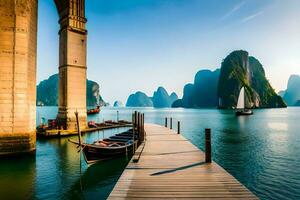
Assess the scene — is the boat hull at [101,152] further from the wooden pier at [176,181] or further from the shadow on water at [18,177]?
the wooden pier at [176,181]

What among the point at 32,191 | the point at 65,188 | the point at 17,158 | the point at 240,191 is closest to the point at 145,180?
the point at 240,191

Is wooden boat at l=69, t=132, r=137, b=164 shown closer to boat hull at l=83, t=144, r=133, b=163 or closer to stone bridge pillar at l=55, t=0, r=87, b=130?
boat hull at l=83, t=144, r=133, b=163

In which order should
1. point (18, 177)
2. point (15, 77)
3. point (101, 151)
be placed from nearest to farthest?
point (18, 177) → point (101, 151) → point (15, 77)

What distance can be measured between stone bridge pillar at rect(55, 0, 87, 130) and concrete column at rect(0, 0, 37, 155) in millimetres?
15053

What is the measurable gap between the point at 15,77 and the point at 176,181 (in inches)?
767

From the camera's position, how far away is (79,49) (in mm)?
39844

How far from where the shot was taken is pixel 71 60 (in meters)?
38.8

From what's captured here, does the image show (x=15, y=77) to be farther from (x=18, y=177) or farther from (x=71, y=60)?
(x=71, y=60)

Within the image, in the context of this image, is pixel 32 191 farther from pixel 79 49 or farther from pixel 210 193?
pixel 79 49

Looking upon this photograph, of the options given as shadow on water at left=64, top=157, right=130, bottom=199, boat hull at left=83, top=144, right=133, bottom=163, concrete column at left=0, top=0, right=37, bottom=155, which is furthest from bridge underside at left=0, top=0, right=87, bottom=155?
shadow on water at left=64, top=157, right=130, bottom=199

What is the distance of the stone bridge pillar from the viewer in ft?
126

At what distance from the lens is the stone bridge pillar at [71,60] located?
3838 centimetres

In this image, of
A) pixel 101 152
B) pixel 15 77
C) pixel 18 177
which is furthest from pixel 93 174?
pixel 15 77

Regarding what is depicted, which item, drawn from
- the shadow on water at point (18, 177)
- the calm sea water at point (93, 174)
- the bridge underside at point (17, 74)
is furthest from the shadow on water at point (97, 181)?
the bridge underside at point (17, 74)
